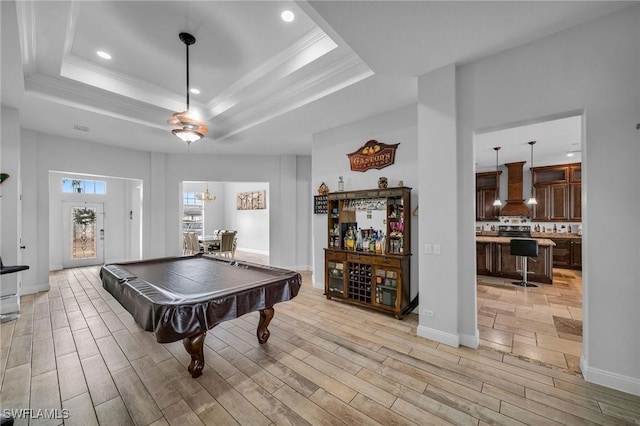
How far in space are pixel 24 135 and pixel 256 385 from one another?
6.18m

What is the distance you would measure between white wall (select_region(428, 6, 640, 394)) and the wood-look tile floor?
39 centimetres

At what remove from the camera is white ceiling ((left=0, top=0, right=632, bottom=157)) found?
7.23 feet

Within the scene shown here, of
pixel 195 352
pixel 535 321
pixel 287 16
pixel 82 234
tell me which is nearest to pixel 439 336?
pixel 535 321

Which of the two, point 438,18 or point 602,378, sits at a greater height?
point 438,18

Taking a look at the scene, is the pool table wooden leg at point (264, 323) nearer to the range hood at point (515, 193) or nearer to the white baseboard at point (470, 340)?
the white baseboard at point (470, 340)

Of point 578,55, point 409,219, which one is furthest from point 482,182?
point 578,55

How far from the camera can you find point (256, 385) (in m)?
2.16

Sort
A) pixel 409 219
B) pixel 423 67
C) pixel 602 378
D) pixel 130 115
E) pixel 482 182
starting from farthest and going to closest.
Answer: pixel 482 182 < pixel 130 115 < pixel 409 219 < pixel 423 67 < pixel 602 378

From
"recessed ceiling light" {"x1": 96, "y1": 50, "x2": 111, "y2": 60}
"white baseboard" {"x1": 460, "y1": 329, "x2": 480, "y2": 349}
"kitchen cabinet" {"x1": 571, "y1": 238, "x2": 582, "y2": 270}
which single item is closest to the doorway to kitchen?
"kitchen cabinet" {"x1": 571, "y1": 238, "x2": 582, "y2": 270}

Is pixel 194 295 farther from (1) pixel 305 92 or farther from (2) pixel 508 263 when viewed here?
(2) pixel 508 263

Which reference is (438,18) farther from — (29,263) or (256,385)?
(29,263)

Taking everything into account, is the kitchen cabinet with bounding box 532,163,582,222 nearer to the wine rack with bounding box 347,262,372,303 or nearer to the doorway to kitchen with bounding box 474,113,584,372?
the doorway to kitchen with bounding box 474,113,584,372

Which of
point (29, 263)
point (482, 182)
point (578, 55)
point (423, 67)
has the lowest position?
point (29, 263)

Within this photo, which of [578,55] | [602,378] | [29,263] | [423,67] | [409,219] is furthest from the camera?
[29,263]
